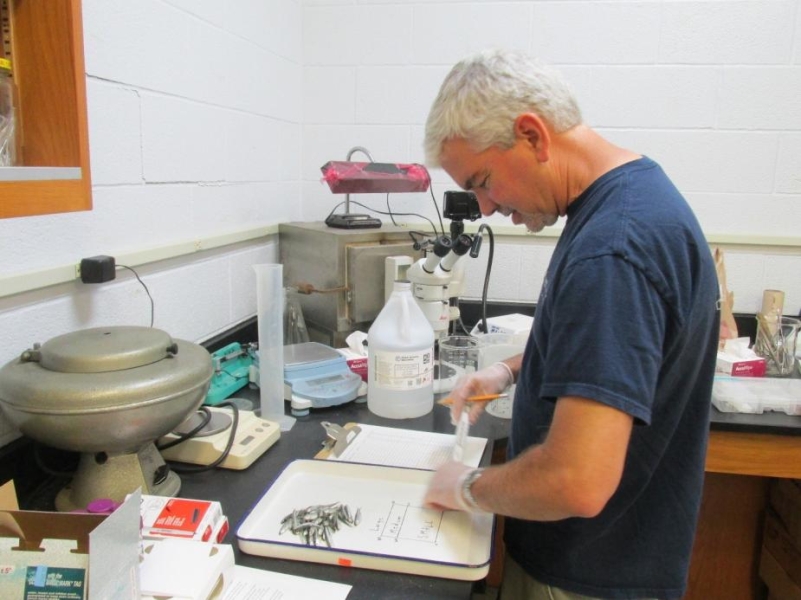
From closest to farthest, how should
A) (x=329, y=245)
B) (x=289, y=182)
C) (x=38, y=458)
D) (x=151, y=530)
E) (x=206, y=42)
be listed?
1. (x=151, y=530)
2. (x=38, y=458)
3. (x=206, y=42)
4. (x=329, y=245)
5. (x=289, y=182)

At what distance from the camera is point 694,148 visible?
2.14 metres

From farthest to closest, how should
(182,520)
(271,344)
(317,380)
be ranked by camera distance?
(317,380) → (271,344) → (182,520)

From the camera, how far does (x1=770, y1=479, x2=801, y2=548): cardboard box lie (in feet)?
6.07

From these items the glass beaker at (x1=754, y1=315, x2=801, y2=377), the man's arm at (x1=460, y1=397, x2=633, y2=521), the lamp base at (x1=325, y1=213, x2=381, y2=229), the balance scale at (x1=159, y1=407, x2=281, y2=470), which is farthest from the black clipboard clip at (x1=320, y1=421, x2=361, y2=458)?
the glass beaker at (x1=754, y1=315, x2=801, y2=377)

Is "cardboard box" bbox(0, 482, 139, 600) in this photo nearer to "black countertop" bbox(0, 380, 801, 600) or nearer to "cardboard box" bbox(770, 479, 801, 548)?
"black countertop" bbox(0, 380, 801, 600)

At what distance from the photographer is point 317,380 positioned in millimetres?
1547

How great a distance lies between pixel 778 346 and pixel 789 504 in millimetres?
489

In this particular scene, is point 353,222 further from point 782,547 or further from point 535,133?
point 782,547

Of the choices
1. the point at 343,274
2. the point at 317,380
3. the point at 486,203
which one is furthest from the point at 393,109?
the point at 486,203

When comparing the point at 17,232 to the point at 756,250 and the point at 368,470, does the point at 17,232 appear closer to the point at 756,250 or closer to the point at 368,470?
the point at 368,470

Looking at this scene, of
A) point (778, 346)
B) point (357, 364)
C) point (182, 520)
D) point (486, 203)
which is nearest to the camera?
point (182, 520)

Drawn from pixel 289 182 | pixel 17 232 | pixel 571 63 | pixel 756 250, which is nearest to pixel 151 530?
pixel 17 232

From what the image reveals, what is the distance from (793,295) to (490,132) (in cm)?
176

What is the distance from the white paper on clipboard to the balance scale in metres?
0.14
